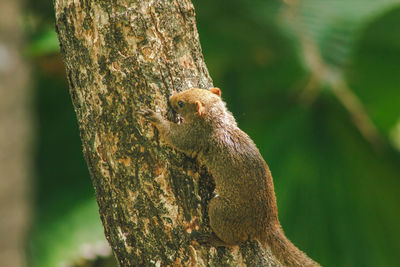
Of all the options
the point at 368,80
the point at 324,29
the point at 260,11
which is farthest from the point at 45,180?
the point at 368,80

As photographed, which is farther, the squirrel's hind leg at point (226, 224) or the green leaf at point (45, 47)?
the green leaf at point (45, 47)

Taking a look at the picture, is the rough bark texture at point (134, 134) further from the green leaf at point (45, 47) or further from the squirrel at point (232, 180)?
the green leaf at point (45, 47)

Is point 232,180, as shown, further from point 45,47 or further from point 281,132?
point 281,132

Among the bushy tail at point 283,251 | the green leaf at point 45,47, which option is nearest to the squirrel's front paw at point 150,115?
the bushy tail at point 283,251

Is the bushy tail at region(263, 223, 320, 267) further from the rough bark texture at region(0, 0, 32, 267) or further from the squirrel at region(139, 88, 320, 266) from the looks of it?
the rough bark texture at region(0, 0, 32, 267)

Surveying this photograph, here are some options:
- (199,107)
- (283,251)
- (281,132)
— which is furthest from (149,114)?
(281,132)

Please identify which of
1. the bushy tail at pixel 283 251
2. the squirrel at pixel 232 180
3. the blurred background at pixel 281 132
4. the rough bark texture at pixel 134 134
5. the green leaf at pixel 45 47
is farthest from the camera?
the blurred background at pixel 281 132

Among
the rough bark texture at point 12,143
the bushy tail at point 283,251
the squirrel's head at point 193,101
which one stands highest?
the rough bark texture at point 12,143

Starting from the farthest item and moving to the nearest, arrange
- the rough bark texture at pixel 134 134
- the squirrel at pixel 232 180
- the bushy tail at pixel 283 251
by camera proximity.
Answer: the bushy tail at pixel 283 251, the squirrel at pixel 232 180, the rough bark texture at pixel 134 134
